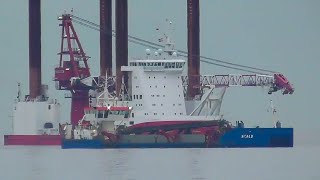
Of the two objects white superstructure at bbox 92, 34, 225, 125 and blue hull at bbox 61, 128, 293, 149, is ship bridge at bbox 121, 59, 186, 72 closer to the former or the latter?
white superstructure at bbox 92, 34, 225, 125

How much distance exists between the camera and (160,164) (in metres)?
110

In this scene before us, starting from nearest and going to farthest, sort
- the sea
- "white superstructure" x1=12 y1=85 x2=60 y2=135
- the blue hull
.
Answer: the sea < the blue hull < "white superstructure" x1=12 y1=85 x2=60 y2=135

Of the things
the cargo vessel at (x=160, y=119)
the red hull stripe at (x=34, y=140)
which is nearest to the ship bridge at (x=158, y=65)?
the cargo vessel at (x=160, y=119)

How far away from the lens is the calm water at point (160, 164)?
95750 millimetres

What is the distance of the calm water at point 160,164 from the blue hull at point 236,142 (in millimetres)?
1197

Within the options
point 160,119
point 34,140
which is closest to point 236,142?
point 160,119

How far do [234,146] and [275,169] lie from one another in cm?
3920

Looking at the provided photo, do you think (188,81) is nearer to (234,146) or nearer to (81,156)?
(234,146)

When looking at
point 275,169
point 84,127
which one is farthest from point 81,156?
point 275,169

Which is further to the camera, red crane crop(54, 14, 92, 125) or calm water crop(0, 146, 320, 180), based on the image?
red crane crop(54, 14, 92, 125)

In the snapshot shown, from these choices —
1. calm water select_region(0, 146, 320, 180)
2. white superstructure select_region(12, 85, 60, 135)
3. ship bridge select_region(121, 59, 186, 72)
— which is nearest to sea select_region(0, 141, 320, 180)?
calm water select_region(0, 146, 320, 180)

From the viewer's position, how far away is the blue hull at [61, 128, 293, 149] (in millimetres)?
140000

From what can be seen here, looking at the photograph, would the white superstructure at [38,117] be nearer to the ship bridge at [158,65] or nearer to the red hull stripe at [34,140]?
the red hull stripe at [34,140]

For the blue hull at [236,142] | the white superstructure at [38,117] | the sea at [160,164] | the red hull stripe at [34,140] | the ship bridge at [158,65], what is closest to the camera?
the sea at [160,164]
